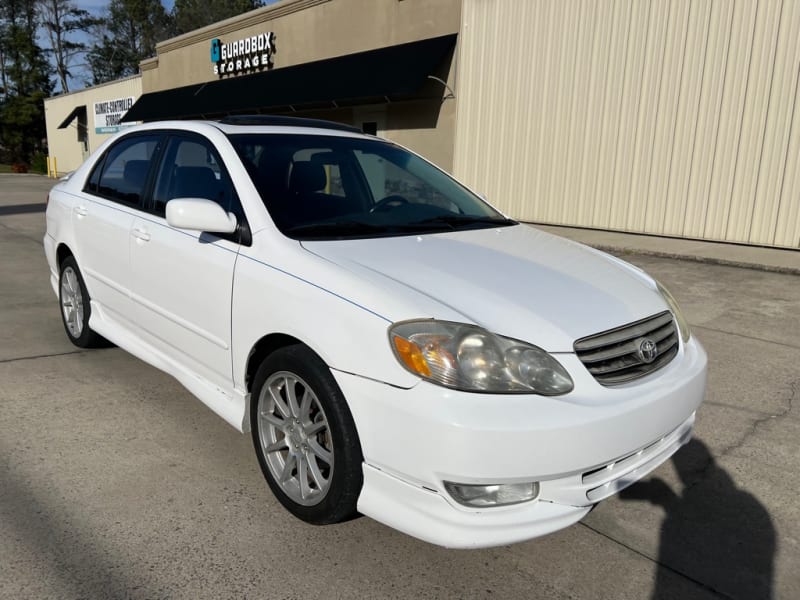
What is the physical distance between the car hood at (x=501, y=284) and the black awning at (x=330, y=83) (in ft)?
34.6

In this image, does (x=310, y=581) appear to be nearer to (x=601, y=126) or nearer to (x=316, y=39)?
(x=601, y=126)

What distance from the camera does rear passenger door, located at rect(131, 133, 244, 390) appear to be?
9.95 ft

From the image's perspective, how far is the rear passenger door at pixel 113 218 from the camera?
3.91m

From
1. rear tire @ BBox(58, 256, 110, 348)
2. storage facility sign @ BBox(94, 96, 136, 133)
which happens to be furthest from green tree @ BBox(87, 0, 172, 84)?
rear tire @ BBox(58, 256, 110, 348)

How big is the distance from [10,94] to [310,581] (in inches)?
2685

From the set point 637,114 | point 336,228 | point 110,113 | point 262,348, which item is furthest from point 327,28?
point 110,113

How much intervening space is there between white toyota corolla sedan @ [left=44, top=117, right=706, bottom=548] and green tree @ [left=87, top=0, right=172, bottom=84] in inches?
2510

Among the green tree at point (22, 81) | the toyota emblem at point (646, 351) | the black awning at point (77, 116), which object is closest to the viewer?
the toyota emblem at point (646, 351)

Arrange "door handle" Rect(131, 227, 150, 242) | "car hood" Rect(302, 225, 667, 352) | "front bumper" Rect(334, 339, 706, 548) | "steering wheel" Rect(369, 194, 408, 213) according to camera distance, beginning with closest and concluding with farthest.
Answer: "front bumper" Rect(334, 339, 706, 548) < "car hood" Rect(302, 225, 667, 352) < "steering wheel" Rect(369, 194, 408, 213) < "door handle" Rect(131, 227, 150, 242)

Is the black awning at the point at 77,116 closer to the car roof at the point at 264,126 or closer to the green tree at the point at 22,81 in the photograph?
the green tree at the point at 22,81

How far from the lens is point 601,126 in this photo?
11461 millimetres

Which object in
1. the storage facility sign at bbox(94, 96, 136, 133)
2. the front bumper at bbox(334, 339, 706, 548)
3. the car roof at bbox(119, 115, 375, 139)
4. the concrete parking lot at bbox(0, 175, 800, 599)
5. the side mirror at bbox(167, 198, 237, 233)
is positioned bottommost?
the concrete parking lot at bbox(0, 175, 800, 599)

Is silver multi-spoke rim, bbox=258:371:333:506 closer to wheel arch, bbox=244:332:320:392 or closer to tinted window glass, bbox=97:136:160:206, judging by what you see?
wheel arch, bbox=244:332:320:392

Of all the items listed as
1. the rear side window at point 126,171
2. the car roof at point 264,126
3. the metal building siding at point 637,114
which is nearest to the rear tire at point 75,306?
the rear side window at point 126,171
